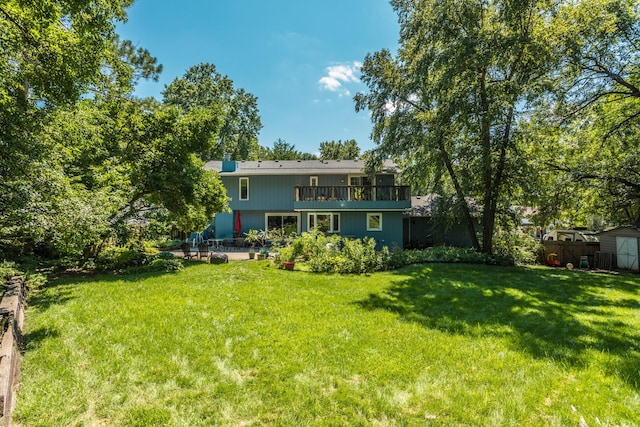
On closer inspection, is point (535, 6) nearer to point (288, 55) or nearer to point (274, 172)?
point (288, 55)

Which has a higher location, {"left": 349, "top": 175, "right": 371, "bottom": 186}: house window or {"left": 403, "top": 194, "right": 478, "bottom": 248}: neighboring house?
{"left": 349, "top": 175, "right": 371, "bottom": 186}: house window

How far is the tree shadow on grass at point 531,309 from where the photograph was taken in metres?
4.62

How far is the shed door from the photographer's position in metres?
13.4

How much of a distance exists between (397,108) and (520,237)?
29.3 ft

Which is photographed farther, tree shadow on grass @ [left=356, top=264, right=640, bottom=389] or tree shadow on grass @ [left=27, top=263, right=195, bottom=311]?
tree shadow on grass @ [left=27, top=263, right=195, bottom=311]

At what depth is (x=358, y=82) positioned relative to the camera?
1747 cm

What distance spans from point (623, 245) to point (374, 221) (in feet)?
37.7

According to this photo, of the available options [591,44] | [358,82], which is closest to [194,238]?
[358,82]

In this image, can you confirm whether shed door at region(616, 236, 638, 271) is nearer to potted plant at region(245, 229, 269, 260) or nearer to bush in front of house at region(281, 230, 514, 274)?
bush in front of house at region(281, 230, 514, 274)

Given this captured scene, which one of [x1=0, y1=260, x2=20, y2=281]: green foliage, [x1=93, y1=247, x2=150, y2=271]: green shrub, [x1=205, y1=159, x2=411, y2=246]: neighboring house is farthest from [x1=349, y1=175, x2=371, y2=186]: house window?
[x1=0, y1=260, x2=20, y2=281]: green foliage

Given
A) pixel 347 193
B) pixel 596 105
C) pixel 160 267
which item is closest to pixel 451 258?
pixel 347 193

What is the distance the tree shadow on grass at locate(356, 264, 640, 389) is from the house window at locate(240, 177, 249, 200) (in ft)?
44.9

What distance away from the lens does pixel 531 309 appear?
661 cm

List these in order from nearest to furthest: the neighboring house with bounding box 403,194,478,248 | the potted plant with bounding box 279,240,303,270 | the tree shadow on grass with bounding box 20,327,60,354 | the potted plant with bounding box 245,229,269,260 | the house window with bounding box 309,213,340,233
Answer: the tree shadow on grass with bounding box 20,327,60,354
the potted plant with bounding box 279,240,303,270
the potted plant with bounding box 245,229,269,260
the house window with bounding box 309,213,340,233
the neighboring house with bounding box 403,194,478,248
